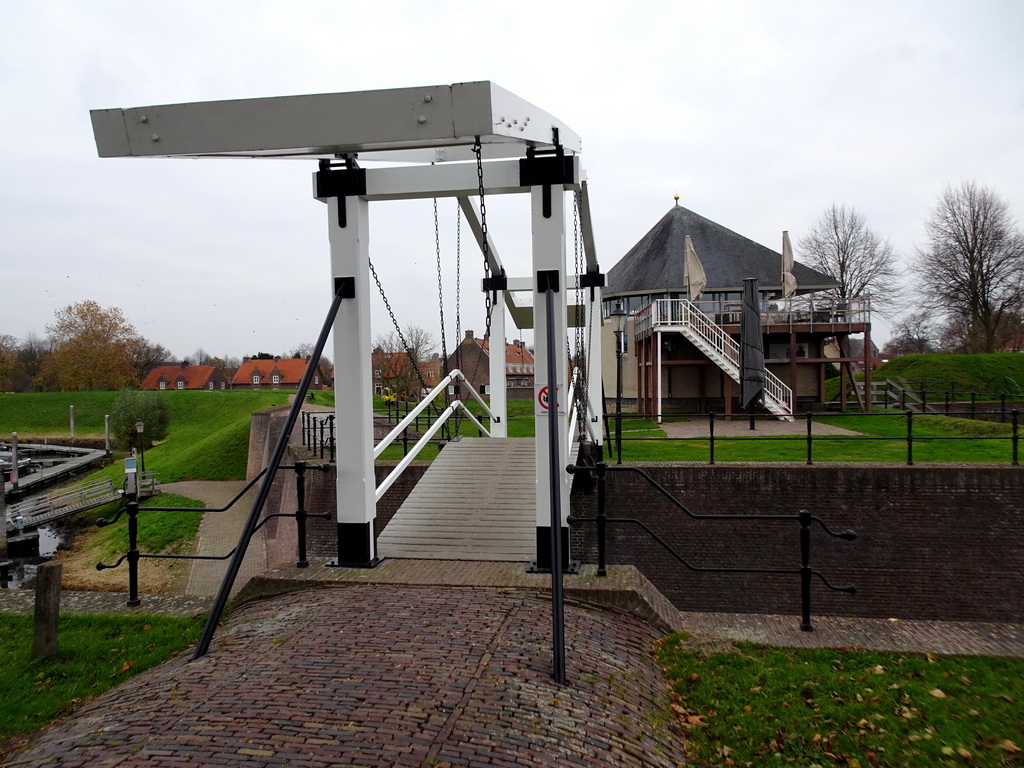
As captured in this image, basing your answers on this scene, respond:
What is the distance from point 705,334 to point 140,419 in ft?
81.5

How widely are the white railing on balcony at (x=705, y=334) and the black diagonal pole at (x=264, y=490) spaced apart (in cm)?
1587

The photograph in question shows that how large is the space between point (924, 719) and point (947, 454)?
9203 mm

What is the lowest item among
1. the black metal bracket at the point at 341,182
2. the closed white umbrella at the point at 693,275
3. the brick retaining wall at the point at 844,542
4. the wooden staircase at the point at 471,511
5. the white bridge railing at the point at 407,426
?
the brick retaining wall at the point at 844,542

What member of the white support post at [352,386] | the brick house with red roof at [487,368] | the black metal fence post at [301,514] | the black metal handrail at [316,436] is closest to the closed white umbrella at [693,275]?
the black metal handrail at [316,436]

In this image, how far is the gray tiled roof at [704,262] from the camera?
26.4m

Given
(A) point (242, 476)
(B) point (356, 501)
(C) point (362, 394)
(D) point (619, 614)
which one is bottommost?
(A) point (242, 476)

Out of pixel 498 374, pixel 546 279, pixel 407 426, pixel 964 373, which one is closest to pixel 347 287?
pixel 546 279

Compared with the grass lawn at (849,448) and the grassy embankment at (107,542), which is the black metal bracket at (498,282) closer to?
the grass lawn at (849,448)

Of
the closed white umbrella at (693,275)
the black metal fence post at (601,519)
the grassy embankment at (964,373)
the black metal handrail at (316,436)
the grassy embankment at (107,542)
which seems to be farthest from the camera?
the grassy embankment at (964,373)

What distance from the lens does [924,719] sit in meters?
3.39

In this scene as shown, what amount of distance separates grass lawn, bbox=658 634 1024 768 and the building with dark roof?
15.8 m

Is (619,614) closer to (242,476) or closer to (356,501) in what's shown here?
(356,501)

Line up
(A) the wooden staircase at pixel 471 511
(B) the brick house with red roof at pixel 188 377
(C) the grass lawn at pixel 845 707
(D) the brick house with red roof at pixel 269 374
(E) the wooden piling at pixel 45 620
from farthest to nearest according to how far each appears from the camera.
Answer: (B) the brick house with red roof at pixel 188 377 < (D) the brick house with red roof at pixel 269 374 < (A) the wooden staircase at pixel 471 511 < (E) the wooden piling at pixel 45 620 < (C) the grass lawn at pixel 845 707

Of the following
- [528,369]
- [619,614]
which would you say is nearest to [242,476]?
[619,614]
